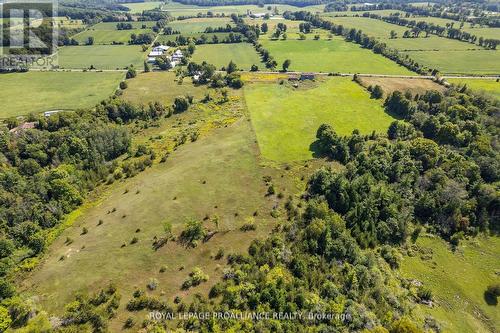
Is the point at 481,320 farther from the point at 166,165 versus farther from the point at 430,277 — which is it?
the point at 166,165

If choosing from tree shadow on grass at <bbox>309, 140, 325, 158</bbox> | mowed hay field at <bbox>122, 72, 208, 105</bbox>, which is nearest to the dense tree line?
tree shadow on grass at <bbox>309, 140, 325, 158</bbox>

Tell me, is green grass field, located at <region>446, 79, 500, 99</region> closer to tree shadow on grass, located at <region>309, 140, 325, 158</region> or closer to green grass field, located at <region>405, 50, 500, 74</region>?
green grass field, located at <region>405, 50, 500, 74</region>

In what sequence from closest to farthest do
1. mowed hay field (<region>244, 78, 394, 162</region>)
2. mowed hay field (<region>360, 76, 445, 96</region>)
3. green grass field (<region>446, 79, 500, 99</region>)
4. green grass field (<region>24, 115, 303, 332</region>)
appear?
green grass field (<region>24, 115, 303, 332</region>) → mowed hay field (<region>244, 78, 394, 162</region>) → green grass field (<region>446, 79, 500, 99</region>) → mowed hay field (<region>360, 76, 445, 96</region>)

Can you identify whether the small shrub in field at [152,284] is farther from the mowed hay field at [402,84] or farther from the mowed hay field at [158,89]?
the mowed hay field at [402,84]

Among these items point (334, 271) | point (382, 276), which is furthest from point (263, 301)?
point (382, 276)

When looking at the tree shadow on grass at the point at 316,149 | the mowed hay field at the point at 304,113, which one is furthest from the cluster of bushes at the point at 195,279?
the tree shadow on grass at the point at 316,149
